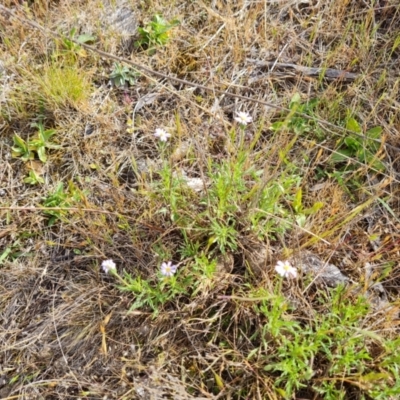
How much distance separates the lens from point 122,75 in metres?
2.13

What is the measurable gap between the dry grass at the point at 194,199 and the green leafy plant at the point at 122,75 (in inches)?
1.4

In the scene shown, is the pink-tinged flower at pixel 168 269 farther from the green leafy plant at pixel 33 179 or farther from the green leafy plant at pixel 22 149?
the green leafy plant at pixel 22 149

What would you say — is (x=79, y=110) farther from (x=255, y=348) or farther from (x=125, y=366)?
(x=255, y=348)

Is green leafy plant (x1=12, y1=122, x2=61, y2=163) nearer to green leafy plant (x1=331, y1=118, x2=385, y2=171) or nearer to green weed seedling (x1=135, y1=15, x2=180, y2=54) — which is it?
green weed seedling (x1=135, y1=15, x2=180, y2=54)

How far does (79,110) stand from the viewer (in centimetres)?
207

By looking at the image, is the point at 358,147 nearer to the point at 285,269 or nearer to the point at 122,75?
the point at 285,269

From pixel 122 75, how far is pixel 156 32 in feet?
0.87

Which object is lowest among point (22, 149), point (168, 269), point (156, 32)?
point (168, 269)

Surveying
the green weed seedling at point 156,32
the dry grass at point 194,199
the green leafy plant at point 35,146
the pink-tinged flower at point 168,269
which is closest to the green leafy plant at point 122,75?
the dry grass at point 194,199

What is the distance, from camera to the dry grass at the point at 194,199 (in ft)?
5.25

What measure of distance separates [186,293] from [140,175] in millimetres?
554

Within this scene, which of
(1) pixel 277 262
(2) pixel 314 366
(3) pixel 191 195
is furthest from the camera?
(3) pixel 191 195

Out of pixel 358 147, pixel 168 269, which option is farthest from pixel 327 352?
pixel 358 147

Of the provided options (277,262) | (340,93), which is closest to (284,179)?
(277,262)
